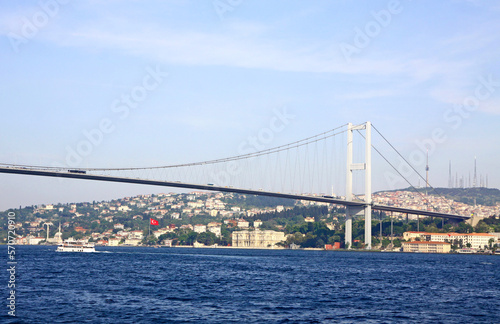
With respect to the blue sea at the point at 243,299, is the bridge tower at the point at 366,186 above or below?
above

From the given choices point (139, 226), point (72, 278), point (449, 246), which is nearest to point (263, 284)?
point (72, 278)

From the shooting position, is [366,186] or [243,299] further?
[366,186]

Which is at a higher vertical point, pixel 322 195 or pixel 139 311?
pixel 322 195

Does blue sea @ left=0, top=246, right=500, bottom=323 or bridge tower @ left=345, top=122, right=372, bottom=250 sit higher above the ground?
bridge tower @ left=345, top=122, right=372, bottom=250

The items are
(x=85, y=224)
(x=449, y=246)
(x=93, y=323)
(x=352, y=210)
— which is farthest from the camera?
(x=85, y=224)

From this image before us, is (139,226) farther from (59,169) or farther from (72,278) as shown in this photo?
(72,278)

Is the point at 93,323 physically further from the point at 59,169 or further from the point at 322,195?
the point at 322,195

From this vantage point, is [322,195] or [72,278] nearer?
[72,278]

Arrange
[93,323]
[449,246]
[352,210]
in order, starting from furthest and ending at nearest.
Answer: [449,246]
[352,210]
[93,323]

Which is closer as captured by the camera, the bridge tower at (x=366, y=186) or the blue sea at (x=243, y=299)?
the blue sea at (x=243, y=299)

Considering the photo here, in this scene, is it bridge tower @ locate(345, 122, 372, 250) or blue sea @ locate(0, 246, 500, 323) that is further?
bridge tower @ locate(345, 122, 372, 250)

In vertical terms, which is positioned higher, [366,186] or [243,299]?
[366,186]
